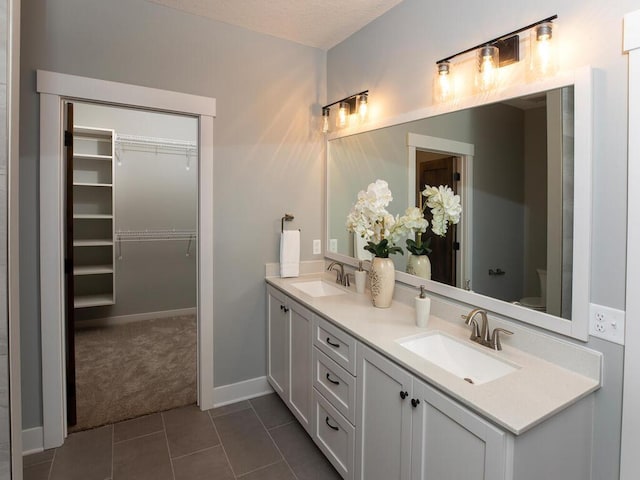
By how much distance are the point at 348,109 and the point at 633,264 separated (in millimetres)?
1886

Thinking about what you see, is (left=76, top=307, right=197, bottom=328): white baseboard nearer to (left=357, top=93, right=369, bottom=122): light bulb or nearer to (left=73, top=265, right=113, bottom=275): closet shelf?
(left=73, top=265, right=113, bottom=275): closet shelf

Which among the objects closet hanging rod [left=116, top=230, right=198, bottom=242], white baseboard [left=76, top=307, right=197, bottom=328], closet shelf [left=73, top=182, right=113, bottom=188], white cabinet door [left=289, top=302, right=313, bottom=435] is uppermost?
closet shelf [left=73, top=182, right=113, bottom=188]

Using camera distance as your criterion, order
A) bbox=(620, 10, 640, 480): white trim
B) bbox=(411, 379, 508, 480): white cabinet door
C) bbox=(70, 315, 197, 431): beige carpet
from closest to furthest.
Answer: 1. bbox=(411, 379, 508, 480): white cabinet door
2. bbox=(620, 10, 640, 480): white trim
3. bbox=(70, 315, 197, 431): beige carpet

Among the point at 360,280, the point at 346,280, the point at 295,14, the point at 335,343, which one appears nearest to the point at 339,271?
the point at 346,280

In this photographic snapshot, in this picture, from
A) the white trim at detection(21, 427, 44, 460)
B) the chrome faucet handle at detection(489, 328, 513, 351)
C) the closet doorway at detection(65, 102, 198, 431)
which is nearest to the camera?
the chrome faucet handle at detection(489, 328, 513, 351)

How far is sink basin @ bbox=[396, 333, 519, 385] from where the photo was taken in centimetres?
144

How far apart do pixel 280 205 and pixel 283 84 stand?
2.93 feet

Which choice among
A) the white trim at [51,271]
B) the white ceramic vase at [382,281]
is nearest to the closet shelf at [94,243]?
the white trim at [51,271]

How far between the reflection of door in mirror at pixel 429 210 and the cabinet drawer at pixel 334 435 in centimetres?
88

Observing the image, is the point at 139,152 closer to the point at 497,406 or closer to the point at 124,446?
the point at 124,446

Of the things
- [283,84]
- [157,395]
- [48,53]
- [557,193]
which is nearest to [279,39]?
[283,84]

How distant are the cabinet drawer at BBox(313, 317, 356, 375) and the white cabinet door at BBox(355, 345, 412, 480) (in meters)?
0.06

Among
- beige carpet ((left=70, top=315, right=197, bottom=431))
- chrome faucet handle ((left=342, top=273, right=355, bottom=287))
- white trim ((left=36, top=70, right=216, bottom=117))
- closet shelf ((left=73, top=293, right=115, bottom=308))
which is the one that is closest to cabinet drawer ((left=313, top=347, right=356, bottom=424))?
chrome faucet handle ((left=342, top=273, right=355, bottom=287))

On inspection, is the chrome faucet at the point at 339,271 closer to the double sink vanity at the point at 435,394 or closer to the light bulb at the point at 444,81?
the double sink vanity at the point at 435,394
